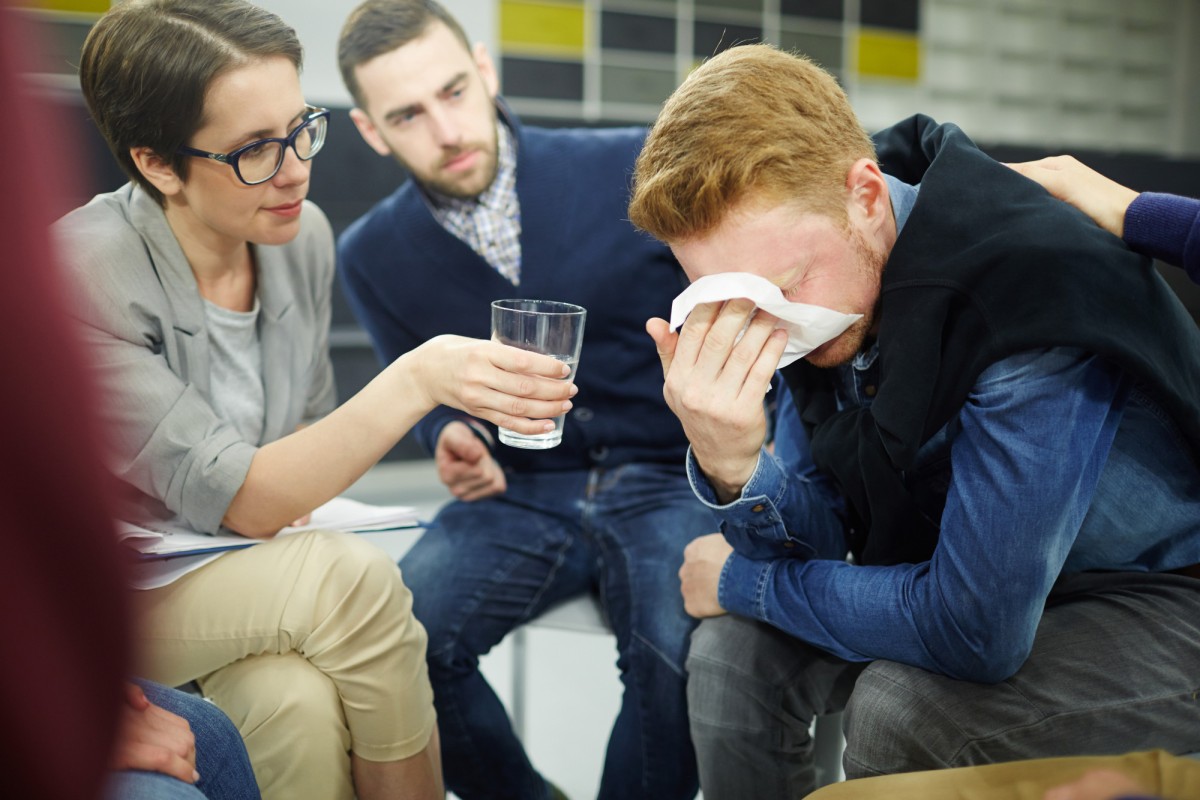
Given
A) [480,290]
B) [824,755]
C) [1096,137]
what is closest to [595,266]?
[480,290]

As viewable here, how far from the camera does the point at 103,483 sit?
504 millimetres

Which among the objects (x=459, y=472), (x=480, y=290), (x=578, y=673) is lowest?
(x=578, y=673)

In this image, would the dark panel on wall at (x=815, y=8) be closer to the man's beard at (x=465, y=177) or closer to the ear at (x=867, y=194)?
the man's beard at (x=465, y=177)

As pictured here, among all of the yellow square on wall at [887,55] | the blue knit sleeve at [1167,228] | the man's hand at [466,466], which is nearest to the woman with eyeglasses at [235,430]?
the man's hand at [466,466]

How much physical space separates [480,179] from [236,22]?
0.65 meters

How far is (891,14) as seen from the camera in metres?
5.66

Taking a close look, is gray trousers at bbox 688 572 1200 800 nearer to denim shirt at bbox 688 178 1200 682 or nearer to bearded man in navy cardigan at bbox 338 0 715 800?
denim shirt at bbox 688 178 1200 682

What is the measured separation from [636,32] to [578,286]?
12.1 ft

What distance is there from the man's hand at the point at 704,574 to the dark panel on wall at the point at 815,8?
15.1 feet

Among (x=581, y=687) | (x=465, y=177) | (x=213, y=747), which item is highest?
(x=465, y=177)

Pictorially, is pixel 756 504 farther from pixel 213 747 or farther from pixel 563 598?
pixel 213 747

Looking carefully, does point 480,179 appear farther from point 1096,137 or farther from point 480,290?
point 1096,137

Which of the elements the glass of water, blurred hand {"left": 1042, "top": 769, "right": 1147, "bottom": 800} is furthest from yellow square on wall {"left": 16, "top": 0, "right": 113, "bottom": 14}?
blurred hand {"left": 1042, "top": 769, "right": 1147, "bottom": 800}

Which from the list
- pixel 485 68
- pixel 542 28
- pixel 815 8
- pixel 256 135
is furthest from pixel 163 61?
pixel 815 8
